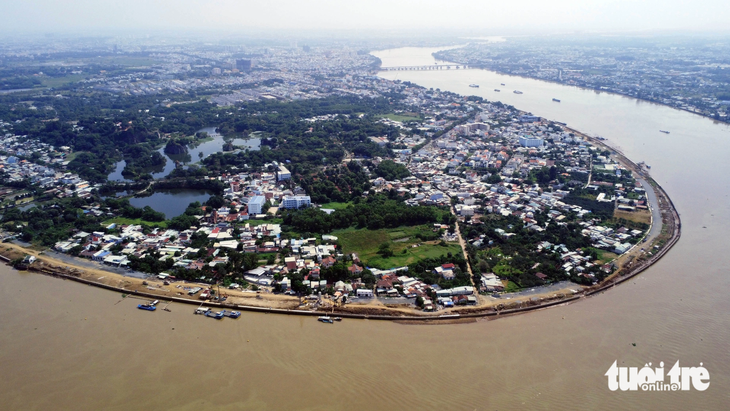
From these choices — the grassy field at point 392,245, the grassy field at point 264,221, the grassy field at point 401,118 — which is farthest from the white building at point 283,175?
the grassy field at point 401,118

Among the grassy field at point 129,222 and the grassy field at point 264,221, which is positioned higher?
the grassy field at point 264,221

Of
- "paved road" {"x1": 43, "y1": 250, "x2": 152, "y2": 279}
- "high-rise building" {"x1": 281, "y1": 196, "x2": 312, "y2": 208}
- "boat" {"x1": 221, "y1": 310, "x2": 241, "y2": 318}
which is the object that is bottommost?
"boat" {"x1": 221, "y1": 310, "x2": 241, "y2": 318}

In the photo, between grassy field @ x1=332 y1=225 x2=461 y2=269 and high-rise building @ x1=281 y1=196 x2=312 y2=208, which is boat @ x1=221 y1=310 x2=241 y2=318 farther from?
high-rise building @ x1=281 y1=196 x2=312 y2=208

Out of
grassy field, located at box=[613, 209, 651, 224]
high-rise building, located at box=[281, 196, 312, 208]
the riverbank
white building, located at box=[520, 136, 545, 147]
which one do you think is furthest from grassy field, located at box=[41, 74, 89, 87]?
grassy field, located at box=[613, 209, 651, 224]

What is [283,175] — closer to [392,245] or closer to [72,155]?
[392,245]

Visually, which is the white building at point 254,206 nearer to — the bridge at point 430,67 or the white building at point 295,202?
the white building at point 295,202

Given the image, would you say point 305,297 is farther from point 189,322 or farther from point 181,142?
point 181,142
